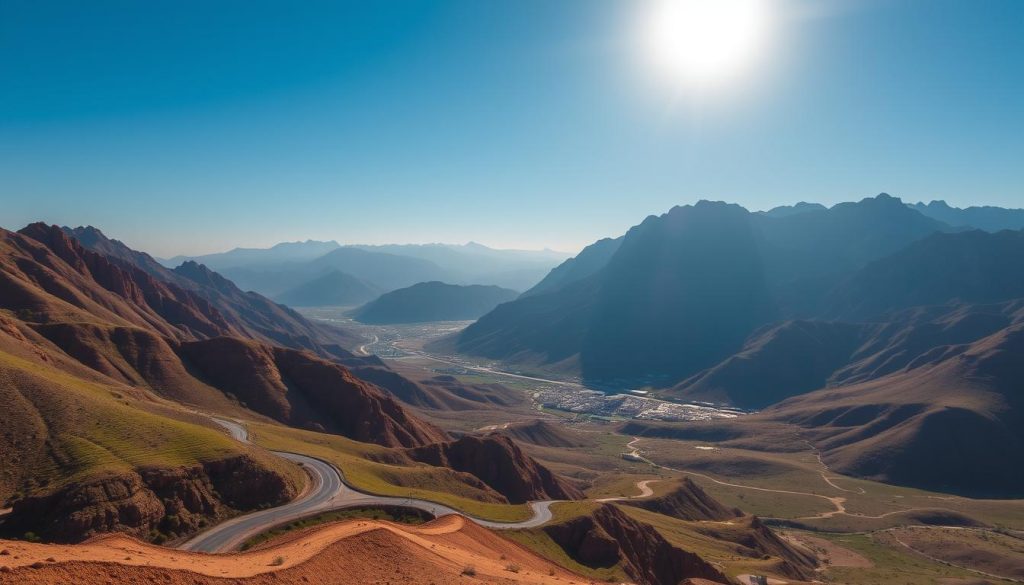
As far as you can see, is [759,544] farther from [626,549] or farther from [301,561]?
[301,561]

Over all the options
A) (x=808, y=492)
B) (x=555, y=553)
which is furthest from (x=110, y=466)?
(x=808, y=492)

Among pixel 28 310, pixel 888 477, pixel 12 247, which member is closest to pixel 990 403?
pixel 888 477

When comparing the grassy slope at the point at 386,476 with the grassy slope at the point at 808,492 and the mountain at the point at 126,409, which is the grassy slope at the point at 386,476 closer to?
the mountain at the point at 126,409

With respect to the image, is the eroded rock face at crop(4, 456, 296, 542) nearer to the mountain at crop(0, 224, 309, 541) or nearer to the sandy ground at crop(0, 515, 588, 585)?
the mountain at crop(0, 224, 309, 541)

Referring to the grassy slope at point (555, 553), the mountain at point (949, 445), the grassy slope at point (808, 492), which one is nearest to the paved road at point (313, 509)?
the grassy slope at point (555, 553)

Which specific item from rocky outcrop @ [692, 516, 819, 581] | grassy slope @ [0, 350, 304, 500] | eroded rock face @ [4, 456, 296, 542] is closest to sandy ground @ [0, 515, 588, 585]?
eroded rock face @ [4, 456, 296, 542]

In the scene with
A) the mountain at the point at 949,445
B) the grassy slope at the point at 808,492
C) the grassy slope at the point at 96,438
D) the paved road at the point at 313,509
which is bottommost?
the grassy slope at the point at 808,492

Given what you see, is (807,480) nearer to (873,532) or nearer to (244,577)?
(873,532)
